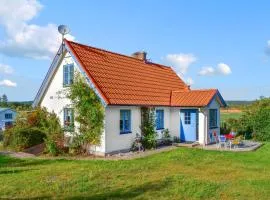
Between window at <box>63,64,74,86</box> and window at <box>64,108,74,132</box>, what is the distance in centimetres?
172

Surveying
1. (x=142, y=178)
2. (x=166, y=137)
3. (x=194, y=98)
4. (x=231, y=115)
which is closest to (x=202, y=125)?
(x=194, y=98)

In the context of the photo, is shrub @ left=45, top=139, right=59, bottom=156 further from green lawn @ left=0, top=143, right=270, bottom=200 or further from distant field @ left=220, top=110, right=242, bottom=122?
distant field @ left=220, top=110, right=242, bottom=122

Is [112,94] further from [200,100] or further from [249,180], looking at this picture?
[249,180]

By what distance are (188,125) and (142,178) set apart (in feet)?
40.2

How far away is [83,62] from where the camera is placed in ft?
64.5

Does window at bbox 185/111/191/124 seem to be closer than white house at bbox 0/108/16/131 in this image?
Yes

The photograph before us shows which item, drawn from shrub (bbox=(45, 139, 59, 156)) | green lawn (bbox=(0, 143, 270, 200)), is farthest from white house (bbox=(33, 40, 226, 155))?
green lawn (bbox=(0, 143, 270, 200))

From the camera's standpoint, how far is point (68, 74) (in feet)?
68.3

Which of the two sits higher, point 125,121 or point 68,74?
point 68,74

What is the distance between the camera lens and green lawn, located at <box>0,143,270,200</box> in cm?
1006

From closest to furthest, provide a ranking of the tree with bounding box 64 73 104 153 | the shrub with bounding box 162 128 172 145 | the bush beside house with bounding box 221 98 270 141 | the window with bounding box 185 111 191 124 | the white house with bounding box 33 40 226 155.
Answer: the tree with bounding box 64 73 104 153
the white house with bounding box 33 40 226 155
the shrub with bounding box 162 128 172 145
the window with bounding box 185 111 191 124
the bush beside house with bounding box 221 98 270 141

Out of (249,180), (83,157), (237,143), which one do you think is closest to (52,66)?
(83,157)

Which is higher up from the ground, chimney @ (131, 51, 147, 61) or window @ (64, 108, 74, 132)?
chimney @ (131, 51, 147, 61)

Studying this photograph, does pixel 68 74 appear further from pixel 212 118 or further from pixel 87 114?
pixel 212 118
